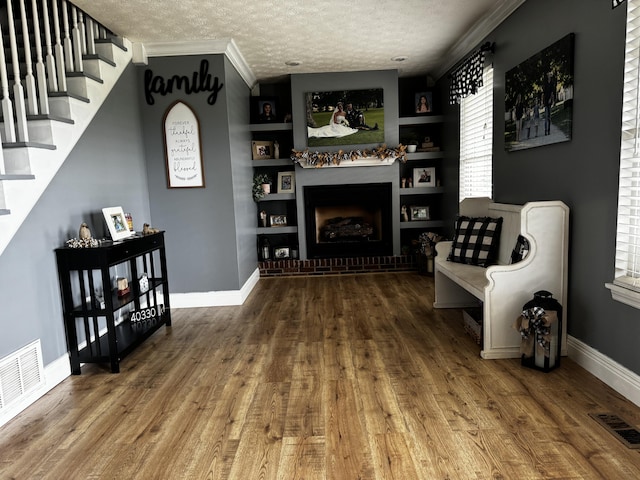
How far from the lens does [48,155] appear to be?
2.65 meters

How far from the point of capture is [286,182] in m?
5.77

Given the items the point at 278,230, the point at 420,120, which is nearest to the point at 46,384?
the point at 278,230

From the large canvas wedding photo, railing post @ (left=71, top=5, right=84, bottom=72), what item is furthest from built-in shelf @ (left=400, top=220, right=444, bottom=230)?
railing post @ (left=71, top=5, right=84, bottom=72)

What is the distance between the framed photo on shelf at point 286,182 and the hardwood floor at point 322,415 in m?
2.75

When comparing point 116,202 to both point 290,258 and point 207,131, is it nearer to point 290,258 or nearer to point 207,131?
point 207,131

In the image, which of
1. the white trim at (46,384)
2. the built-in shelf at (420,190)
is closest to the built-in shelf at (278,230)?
the built-in shelf at (420,190)

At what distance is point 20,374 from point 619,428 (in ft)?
10.2

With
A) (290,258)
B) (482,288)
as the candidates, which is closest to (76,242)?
(482,288)

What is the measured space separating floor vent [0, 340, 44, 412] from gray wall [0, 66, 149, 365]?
0.18 ft

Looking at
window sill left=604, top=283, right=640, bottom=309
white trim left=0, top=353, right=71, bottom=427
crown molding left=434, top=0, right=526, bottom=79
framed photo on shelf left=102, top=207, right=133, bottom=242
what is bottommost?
white trim left=0, top=353, right=71, bottom=427

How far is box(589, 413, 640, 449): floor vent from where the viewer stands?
1.84 metres

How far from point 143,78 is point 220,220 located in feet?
5.16

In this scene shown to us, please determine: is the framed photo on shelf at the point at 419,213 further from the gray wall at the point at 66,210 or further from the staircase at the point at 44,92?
the staircase at the point at 44,92

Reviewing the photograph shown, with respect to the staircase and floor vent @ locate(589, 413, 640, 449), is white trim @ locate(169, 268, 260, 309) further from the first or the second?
floor vent @ locate(589, 413, 640, 449)
